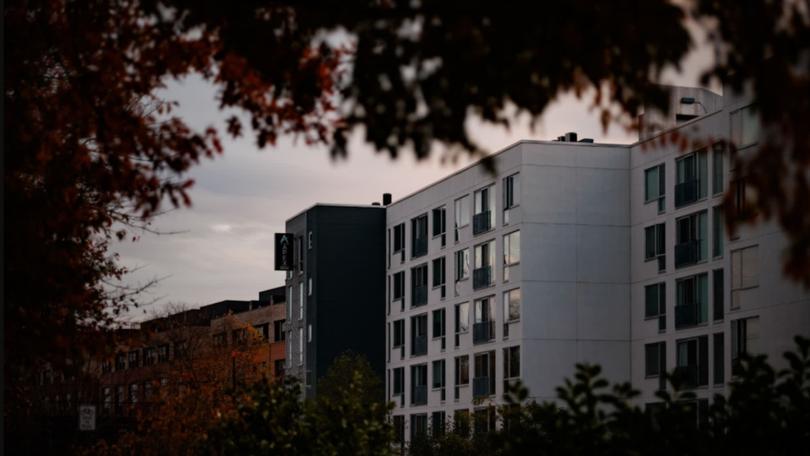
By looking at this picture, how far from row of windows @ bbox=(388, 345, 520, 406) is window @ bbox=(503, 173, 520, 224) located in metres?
6.12

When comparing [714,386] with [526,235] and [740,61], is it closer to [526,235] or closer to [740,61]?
[526,235]

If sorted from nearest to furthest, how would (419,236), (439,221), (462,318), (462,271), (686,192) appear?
(686,192), (462,318), (462,271), (439,221), (419,236)

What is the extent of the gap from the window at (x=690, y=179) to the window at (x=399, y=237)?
83.2 ft

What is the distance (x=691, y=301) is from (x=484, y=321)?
1381 cm

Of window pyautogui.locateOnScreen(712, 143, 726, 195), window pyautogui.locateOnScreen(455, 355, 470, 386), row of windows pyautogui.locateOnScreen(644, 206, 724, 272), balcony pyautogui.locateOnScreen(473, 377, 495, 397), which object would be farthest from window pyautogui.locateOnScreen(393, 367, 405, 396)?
window pyautogui.locateOnScreen(712, 143, 726, 195)

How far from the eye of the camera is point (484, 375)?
74.6m

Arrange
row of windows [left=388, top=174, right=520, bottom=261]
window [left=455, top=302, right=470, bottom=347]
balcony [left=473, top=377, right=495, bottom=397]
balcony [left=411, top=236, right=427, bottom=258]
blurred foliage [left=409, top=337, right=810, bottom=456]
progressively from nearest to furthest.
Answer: blurred foliage [left=409, top=337, right=810, bottom=456], row of windows [left=388, top=174, right=520, bottom=261], balcony [left=473, top=377, right=495, bottom=397], window [left=455, top=302, right=470, bottom=347], balcony [left=411, top=236, right=427, bottom=258]

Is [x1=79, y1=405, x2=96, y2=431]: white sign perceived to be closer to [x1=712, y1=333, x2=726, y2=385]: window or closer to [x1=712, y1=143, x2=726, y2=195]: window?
[x1=712, y1=333, x2=726, y2=385]: window

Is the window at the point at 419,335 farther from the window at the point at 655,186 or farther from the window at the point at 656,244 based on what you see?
the window at the point at 655,186

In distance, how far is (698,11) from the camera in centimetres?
739

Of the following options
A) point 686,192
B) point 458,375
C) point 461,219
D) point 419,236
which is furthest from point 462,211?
point 686,192

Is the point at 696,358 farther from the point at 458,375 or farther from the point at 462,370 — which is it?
the point at 458,375

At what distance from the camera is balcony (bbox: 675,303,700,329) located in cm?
6258

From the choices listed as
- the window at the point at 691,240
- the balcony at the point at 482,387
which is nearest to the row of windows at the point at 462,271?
the balcony at the point at 482,387
